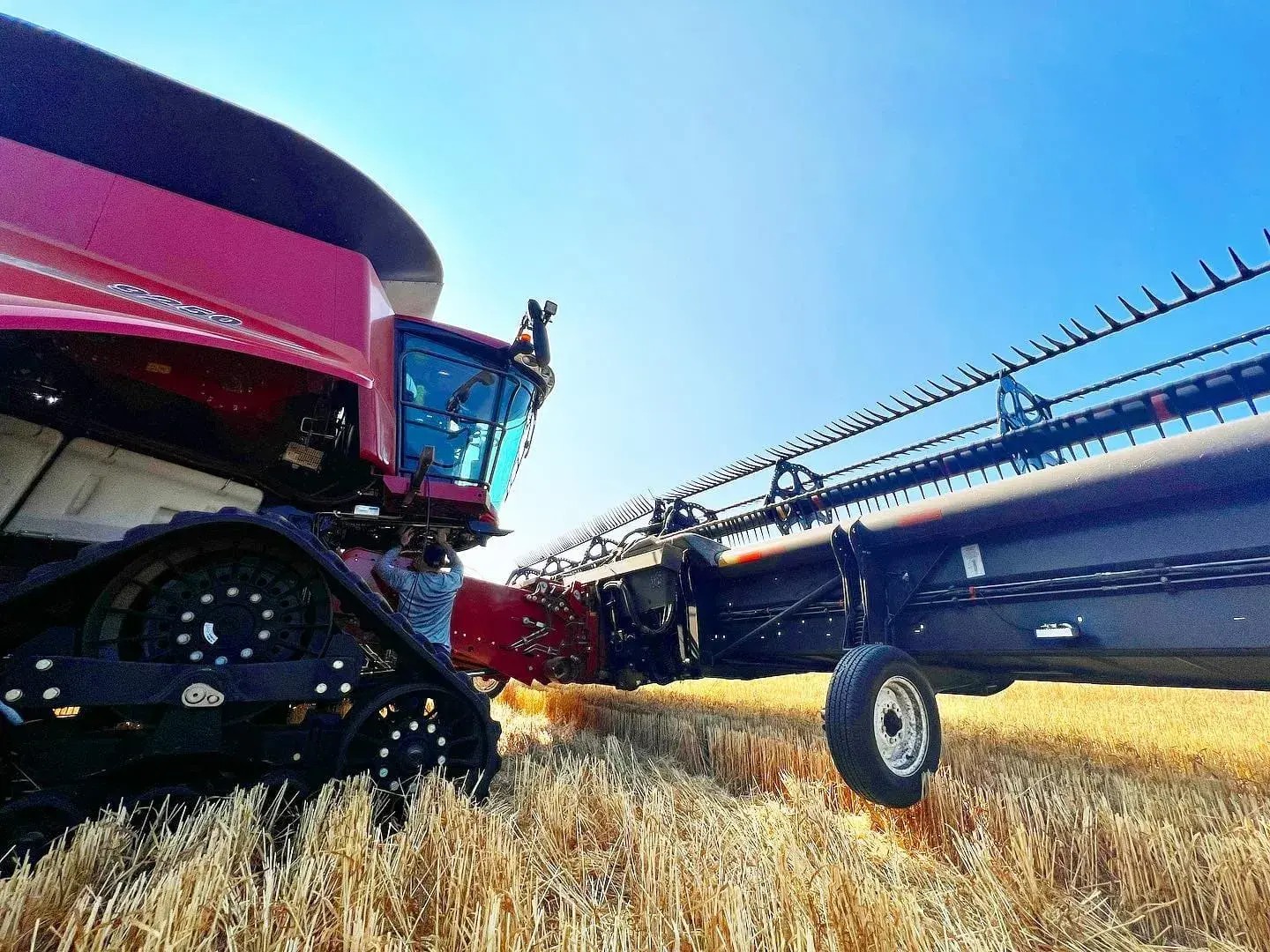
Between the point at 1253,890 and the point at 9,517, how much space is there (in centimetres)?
372

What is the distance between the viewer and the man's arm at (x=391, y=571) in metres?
3.41

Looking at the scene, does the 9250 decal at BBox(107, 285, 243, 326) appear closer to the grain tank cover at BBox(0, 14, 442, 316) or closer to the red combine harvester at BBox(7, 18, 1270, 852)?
the red combine harvester at BBox(7, 18, 1270, 852)

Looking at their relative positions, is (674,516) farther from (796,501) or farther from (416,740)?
(416,740)

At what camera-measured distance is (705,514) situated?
5.77m

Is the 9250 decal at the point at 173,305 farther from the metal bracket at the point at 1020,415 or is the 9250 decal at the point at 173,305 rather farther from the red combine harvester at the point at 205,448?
the metal bracket at the point at 1020,415

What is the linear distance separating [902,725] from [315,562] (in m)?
2.30

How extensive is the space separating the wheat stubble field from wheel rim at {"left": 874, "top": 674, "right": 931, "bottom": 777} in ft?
0.67

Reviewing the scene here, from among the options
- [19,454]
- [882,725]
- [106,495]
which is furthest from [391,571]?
[882,725]

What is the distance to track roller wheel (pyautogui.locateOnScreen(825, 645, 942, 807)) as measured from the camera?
2208mm

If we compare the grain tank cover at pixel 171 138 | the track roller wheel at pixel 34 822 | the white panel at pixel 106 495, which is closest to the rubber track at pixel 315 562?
the white panel at pixel 106 495

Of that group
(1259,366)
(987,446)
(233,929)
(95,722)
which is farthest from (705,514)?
(233,929)

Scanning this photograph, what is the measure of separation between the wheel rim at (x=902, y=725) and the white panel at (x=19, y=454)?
3.18m

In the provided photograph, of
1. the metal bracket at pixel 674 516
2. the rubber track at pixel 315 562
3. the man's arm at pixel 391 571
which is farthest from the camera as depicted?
the metal bracket at pixel 674 516

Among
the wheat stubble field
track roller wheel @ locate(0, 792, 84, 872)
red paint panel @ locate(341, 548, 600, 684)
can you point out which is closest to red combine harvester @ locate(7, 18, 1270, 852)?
track roller wheel @ locate(0, 792, 84, 872)
